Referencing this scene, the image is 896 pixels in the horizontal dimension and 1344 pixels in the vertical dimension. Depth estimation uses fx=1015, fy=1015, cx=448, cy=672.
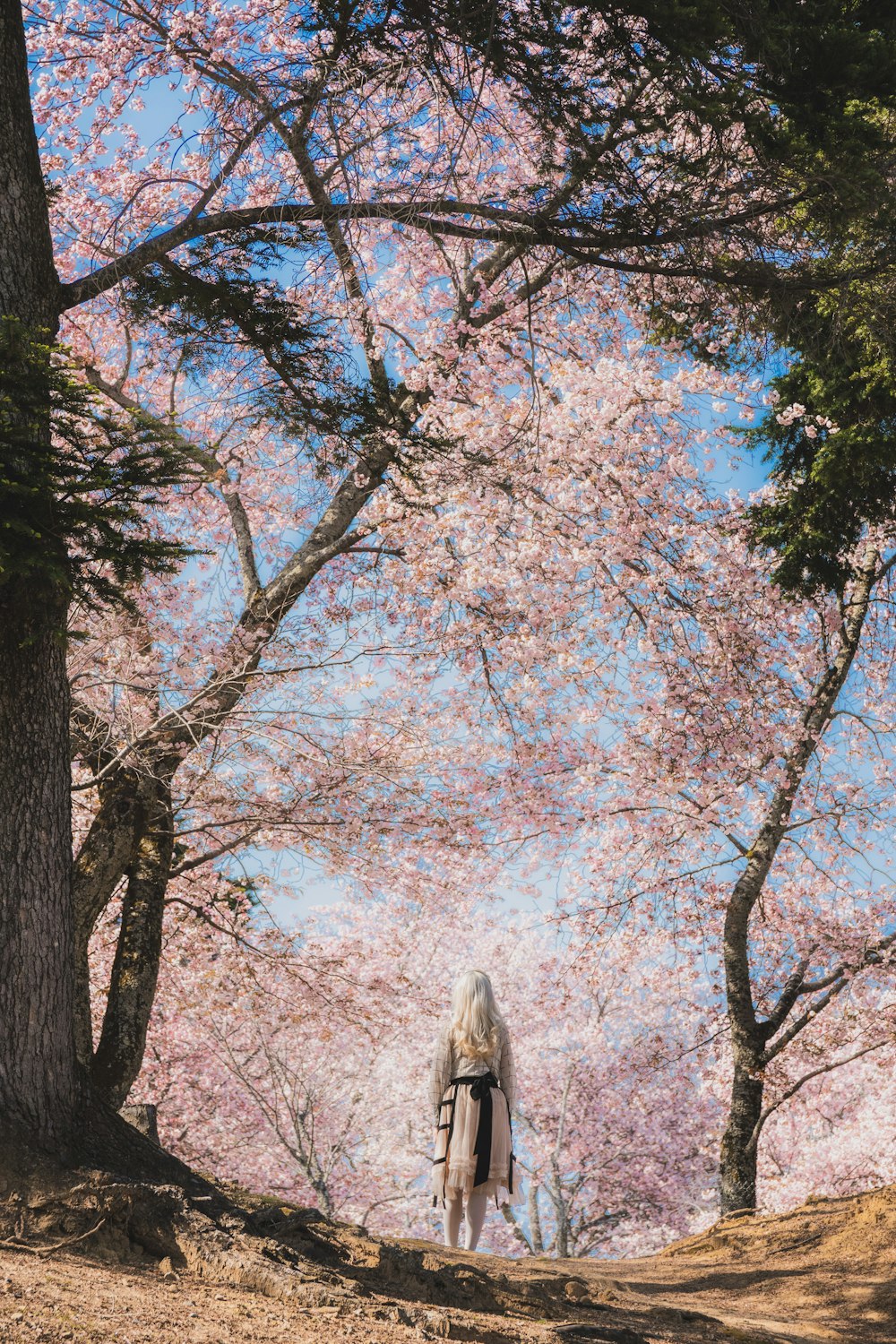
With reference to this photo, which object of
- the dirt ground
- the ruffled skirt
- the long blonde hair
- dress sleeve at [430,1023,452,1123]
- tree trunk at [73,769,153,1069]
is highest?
tree trunk at [73,769,153,1069]

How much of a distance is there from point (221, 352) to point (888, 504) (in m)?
6.52

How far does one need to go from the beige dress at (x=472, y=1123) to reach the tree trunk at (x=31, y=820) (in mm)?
2114

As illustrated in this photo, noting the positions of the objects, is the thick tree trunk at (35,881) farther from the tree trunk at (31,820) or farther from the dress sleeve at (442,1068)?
the dress sleeve at (442,1068)

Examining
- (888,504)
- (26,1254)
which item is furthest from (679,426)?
(26,1254)

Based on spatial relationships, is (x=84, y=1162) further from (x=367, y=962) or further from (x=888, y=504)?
(x=367, y=962)

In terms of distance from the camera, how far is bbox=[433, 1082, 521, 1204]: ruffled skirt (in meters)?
5.59

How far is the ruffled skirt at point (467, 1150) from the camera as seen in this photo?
5.59 meters

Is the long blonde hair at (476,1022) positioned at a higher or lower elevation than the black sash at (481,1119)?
higher

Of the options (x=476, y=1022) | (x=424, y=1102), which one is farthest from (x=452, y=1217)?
(x=424, y=1102)

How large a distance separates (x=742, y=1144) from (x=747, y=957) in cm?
176

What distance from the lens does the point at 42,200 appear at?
517cm

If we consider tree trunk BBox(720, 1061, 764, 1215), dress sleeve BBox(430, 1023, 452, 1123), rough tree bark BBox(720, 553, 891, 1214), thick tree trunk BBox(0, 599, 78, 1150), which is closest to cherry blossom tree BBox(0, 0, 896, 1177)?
thick tree trunk BBox(0, 599, 78, 1150)

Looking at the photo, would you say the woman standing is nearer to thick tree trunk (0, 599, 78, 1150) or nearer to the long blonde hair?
the long blonde hair

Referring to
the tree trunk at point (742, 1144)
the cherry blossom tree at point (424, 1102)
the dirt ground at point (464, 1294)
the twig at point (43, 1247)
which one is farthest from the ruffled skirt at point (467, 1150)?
the cherry blossom tree at point (424, 1102)
